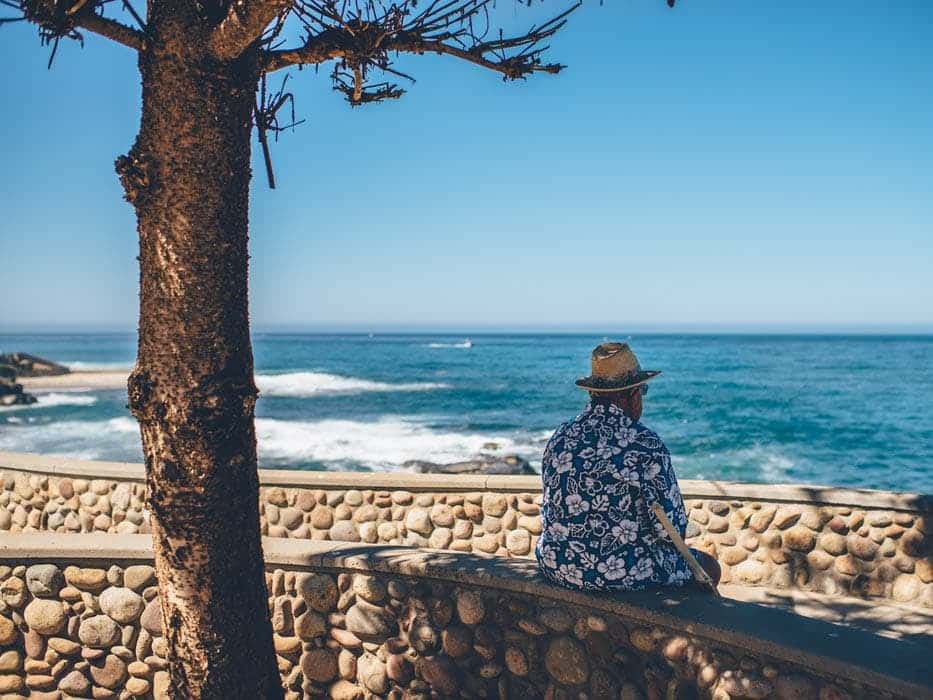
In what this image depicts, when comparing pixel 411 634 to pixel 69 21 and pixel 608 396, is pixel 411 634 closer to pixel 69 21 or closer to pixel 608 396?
pixel 608 396

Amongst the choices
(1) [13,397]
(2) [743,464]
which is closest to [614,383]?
(2) [743,464]

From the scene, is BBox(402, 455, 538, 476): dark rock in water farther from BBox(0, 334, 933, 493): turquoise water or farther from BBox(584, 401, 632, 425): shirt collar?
BBox(584, 401, 632, 425): shirt collar

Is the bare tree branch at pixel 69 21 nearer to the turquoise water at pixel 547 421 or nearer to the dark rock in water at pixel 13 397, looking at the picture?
the turquoise water at pixel 547 421

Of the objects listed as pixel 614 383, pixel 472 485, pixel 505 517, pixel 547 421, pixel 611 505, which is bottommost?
pixel 547 421

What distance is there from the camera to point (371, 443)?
87.1ft

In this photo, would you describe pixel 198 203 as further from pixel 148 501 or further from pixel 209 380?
pixel 148 501

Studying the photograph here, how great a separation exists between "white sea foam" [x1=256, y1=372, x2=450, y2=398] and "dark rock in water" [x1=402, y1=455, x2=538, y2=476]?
2717 centimetres

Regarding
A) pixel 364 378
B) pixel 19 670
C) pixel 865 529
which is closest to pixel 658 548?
pixel 865 529

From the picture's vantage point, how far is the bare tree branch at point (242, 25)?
2.85 metres

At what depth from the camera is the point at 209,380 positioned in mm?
3068

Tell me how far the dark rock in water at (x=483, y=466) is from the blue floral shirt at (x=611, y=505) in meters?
13.7

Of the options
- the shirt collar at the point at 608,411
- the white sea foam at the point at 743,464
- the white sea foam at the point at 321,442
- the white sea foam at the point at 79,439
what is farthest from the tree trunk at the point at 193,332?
the white sea foam at the point at 79,439

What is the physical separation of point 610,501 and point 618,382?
539mm

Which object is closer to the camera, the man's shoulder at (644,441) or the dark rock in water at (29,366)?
the man's shoulder at (644,441)
